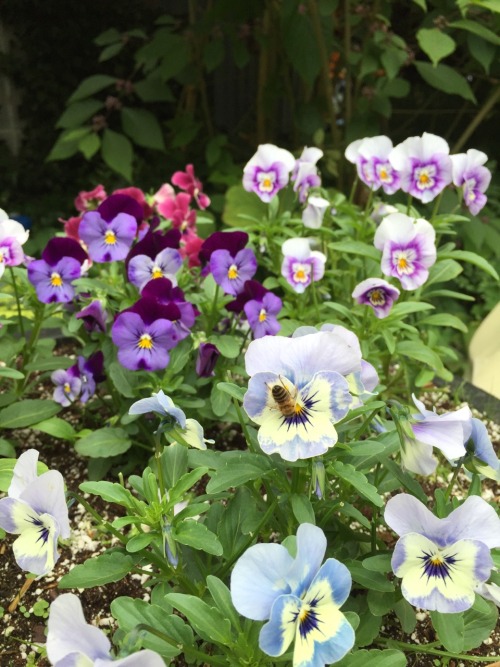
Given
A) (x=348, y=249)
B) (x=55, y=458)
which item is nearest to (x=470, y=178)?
(x=348, y=249)

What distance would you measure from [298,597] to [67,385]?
1.00 m

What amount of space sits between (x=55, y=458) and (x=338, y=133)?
2.06m

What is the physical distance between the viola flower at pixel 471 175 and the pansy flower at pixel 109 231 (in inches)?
31.9

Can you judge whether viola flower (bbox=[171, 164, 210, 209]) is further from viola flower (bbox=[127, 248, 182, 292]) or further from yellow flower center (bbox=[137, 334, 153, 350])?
yellow flower center (bbox=[137, 334, 153, 350])

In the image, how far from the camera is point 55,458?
63.5 inches

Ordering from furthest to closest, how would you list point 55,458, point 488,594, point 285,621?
1. point 55,458
2. point 488,594
3. point 285,621

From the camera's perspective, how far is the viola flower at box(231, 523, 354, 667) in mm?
692

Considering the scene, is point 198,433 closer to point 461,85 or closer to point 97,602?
point 97,602

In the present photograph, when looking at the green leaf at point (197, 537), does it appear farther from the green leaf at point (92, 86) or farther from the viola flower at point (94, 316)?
the green leaf at point (92, 86)

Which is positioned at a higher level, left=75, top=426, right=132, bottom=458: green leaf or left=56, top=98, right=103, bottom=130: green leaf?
left=75, top=426, right=132, bottom=458: green leaf

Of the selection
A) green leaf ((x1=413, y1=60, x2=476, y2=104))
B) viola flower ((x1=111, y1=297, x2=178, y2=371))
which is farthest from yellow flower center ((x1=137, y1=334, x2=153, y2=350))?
green leaf ((x1=413, y1=60, x2=476, y2=104))

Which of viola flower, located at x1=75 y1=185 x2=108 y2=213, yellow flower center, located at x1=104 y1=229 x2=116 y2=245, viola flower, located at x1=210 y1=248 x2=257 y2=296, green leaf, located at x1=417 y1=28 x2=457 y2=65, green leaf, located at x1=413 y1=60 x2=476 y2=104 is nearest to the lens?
viola flower, located at x1=210 y1=248 x2=257 y2=296

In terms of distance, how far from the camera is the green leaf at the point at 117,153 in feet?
10.8

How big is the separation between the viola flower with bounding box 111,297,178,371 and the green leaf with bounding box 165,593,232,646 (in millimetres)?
604
